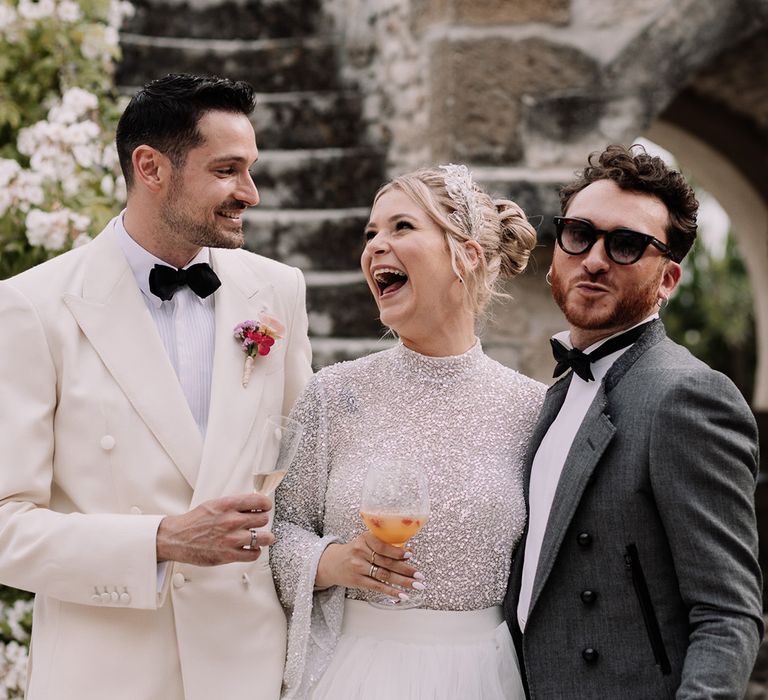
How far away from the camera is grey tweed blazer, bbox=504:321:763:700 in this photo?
8.09ft

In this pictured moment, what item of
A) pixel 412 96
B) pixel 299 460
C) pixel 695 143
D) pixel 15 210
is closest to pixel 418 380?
pixel 299 460

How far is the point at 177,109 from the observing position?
2.92 metres

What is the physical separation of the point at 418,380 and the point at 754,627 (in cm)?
112

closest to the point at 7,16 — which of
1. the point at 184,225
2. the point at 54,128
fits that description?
the point at 54,128

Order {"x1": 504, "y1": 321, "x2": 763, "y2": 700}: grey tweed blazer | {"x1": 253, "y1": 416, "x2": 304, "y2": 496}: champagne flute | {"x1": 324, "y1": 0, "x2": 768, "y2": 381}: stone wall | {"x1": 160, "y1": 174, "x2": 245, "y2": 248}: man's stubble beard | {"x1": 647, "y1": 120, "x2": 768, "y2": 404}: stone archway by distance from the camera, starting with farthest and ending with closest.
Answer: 1. {"x1": 647, "y1": 120, "x2": 768, "y2": 404}: stone archway
2. {"x1": 324, "y1": 0, "x2": 768, "y2": 381}: stone wall
3. {"x1": 160, "y1": 174, "x2": 245, "y2": 248}: man's stubble beard
4. {"x1": 253, "y1": 416, "x2": 304, "y2": 496}: champagne flute
5. {"x1": 504, "y1": 321, "x2": 763, "y2": 700}: grey tweed blazer

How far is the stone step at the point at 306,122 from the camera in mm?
6422

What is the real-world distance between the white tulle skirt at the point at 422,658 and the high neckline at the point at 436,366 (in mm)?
637

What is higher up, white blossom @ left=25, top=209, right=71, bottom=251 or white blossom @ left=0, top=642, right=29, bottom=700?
white blossom @ left=25, top=209, right=71, bottom=251

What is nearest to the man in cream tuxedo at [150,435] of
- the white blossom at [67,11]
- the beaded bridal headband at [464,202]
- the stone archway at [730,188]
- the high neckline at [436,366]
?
the high neckline at [436,366]

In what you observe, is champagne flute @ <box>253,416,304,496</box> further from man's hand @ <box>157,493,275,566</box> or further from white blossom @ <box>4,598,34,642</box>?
white blossom @ <box>4,598,34,642</box>

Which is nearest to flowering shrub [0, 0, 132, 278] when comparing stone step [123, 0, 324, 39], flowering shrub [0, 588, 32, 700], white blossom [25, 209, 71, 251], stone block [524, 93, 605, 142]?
white blossom [25, 209, 71, 251]

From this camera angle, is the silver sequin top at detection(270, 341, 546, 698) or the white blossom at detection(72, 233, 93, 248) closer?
the silver sequin top at detection(270, 341, 546, 698)

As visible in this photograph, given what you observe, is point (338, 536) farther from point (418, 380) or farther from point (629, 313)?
point (629, 313)

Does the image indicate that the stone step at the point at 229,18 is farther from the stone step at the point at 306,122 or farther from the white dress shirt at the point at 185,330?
the white dress shirt at the point at 185,330
